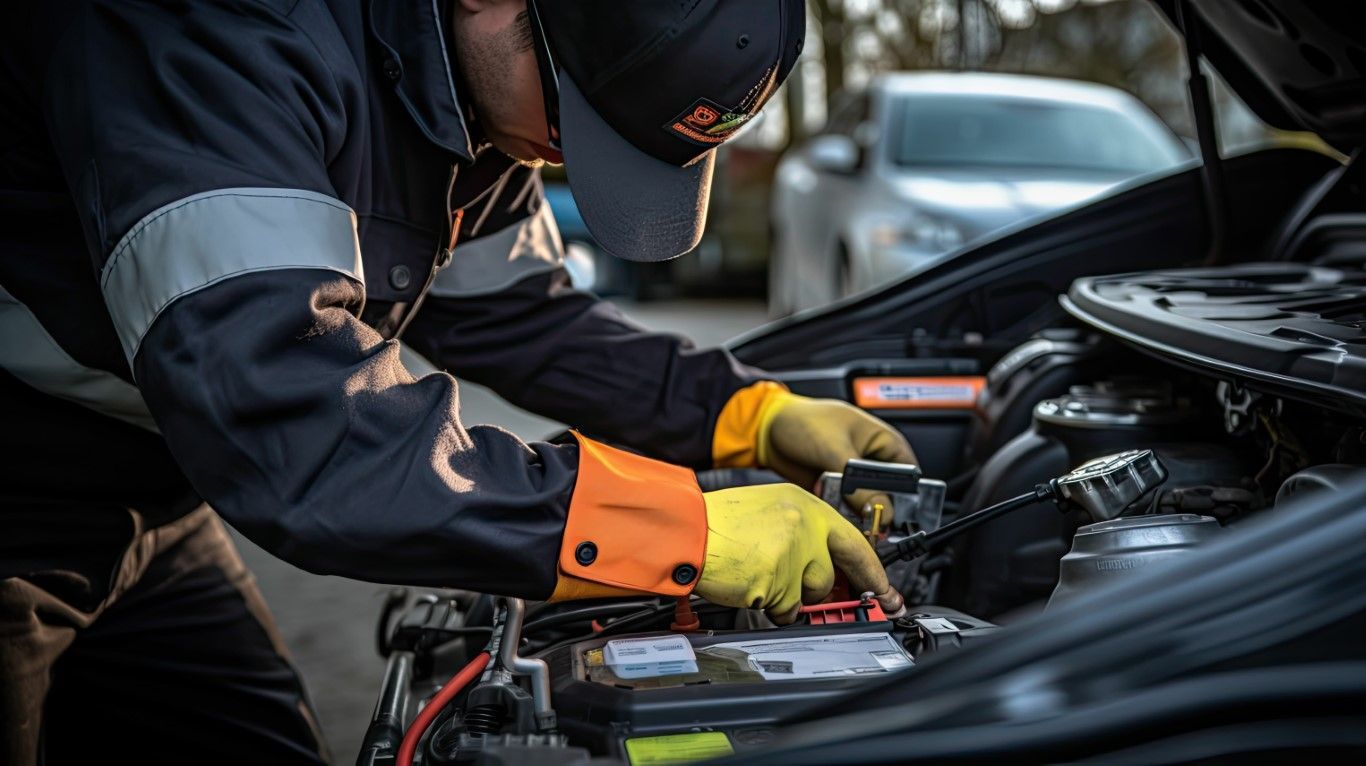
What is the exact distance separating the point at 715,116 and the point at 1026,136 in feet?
12.3

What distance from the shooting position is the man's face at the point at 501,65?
1.20m

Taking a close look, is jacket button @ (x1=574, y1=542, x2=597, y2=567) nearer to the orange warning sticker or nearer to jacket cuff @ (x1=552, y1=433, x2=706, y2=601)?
jacket cuff @ (x1=552, y1=433, x2=706, y2=601)

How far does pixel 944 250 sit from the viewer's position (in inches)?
156

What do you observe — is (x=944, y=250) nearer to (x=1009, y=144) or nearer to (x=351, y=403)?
(x=1009, y=144)

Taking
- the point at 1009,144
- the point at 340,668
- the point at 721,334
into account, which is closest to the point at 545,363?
the point at 340,668

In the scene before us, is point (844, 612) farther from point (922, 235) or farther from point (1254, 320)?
point (922, 235)

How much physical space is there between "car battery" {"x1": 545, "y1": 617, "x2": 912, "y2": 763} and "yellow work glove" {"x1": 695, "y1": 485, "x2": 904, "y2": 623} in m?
0.03

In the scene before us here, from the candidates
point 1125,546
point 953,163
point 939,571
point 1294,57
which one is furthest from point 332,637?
point 953,163

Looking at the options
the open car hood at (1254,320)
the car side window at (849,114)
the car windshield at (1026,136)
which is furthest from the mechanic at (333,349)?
the car side window at (849,114)

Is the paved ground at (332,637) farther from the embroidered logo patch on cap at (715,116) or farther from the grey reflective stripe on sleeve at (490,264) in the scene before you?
the embroidered logo patch on cap at (715,116)

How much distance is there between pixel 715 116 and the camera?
3.92 feet

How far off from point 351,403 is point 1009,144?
4.11m

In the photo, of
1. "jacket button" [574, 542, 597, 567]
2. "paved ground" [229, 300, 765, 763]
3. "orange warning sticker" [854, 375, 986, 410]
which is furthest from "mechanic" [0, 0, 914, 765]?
"paved ground" [229, 300, 765, 763]

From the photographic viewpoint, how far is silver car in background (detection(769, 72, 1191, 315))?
4.06m
